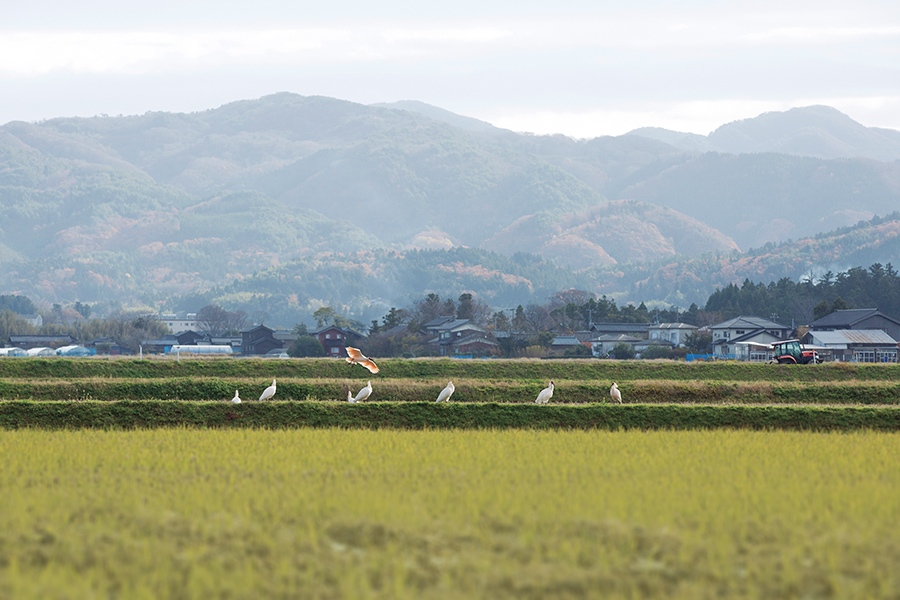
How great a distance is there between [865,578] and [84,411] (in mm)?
16245

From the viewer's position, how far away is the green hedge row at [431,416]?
18797 mm

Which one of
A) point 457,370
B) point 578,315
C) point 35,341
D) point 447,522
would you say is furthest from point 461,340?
point 447,522

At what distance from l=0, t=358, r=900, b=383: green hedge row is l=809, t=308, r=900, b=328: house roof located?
2500cm

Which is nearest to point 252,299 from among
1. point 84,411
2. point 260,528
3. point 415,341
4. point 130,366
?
point 415,341

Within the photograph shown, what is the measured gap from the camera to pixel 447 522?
29.1ft

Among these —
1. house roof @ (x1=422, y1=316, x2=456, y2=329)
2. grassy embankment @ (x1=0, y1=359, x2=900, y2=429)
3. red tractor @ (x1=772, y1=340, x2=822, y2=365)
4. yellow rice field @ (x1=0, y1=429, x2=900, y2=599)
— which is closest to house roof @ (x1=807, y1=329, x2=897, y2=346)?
red tractor @ (x1=772, y1=340, x2=822, y2=365)

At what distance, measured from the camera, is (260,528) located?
8.62 metres

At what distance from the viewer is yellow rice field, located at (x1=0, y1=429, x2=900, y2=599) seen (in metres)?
7.10

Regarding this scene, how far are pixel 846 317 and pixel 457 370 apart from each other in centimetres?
3801

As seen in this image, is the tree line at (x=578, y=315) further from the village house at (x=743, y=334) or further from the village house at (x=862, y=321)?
the village house at (x=862, y=321)

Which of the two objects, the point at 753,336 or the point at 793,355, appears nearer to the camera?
the point at 793,355

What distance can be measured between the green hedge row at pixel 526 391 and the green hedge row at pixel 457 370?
850cm

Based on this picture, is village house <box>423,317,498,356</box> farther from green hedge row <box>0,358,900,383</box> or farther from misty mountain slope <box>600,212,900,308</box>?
misty mountain slope <box>600,212,900,308</box>

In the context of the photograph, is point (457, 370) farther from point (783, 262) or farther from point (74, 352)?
point (783, 262)
